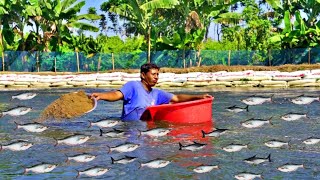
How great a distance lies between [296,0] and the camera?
44125 mm

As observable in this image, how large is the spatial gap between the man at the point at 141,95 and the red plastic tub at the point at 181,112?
0.20 metres

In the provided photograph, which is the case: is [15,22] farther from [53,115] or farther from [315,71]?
[53,115]

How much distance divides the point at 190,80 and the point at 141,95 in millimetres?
19381

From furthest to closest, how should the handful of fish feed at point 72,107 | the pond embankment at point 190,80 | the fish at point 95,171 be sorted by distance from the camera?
the pond embankment at point 190,80
the handful of fish feed at point 72,107
the fish at point 95,171

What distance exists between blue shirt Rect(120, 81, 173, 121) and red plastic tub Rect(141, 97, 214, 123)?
18 centimetres

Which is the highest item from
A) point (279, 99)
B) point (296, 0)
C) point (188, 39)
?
point (296, 0)

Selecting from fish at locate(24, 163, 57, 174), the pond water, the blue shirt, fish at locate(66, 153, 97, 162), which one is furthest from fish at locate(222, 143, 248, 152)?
the blue shirt

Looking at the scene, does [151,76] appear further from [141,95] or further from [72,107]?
[72,107]

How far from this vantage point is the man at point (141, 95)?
12.2 m

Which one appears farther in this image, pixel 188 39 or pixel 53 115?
pixel 188 39

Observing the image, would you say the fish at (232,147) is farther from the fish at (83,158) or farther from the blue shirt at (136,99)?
the blue shirt at (136,99)

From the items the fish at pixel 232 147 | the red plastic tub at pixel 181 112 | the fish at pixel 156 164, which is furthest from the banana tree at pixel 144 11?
the fish at pixel 156 164

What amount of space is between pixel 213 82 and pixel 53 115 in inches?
688

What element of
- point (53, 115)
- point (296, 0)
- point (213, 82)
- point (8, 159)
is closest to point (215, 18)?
point (296, 0)
